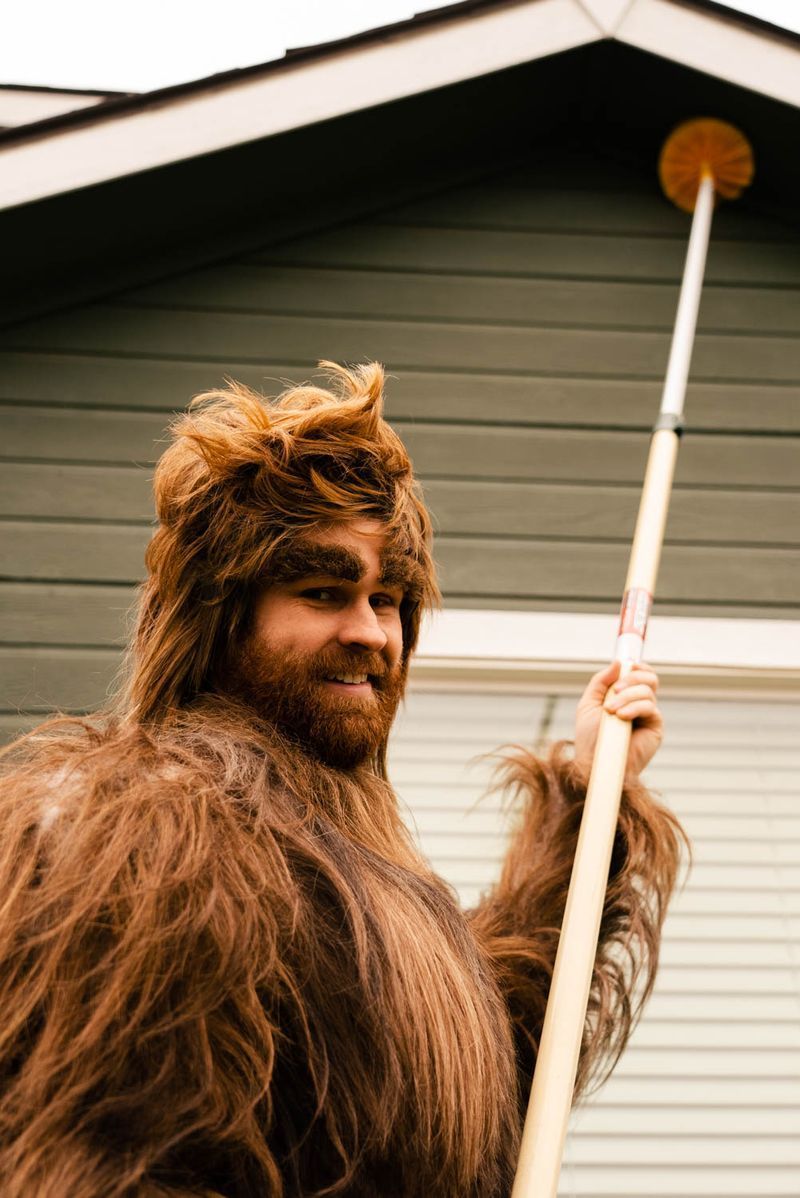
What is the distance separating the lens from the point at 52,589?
265cm

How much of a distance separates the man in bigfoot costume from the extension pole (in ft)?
0.21

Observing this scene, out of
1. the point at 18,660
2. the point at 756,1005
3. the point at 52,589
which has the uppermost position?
the point at 52,589

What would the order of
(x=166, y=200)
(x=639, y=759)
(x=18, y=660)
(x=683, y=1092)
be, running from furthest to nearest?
1. (x=166, y=200)
2. (x=18, y=660)
3. (x=683, y=1092)
4. (x=639, y=759)

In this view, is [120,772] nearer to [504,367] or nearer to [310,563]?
[310,563]

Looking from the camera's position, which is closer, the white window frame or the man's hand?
the man's hand

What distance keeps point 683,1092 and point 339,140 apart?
7.30ft

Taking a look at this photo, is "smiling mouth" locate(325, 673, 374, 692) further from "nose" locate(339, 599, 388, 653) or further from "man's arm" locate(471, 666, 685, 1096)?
"man's arm" locate(471, 666, 685, 1096)

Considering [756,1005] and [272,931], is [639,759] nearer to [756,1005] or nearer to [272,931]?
[756,1005]

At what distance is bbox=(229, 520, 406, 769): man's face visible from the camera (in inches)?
66.3

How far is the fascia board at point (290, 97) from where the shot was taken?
261cm

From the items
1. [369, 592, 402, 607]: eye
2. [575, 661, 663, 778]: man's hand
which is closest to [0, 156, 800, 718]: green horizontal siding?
[575, 661, 663, 778]: man's hand

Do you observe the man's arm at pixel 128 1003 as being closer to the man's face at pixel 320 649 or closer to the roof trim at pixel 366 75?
the man's face at pixel 320 649

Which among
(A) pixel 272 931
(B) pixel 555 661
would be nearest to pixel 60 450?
(B) pixel 555 661

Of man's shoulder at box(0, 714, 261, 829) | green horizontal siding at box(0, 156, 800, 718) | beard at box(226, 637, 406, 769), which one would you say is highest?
green horizontal siding at box(0, 156, 800, 718)
